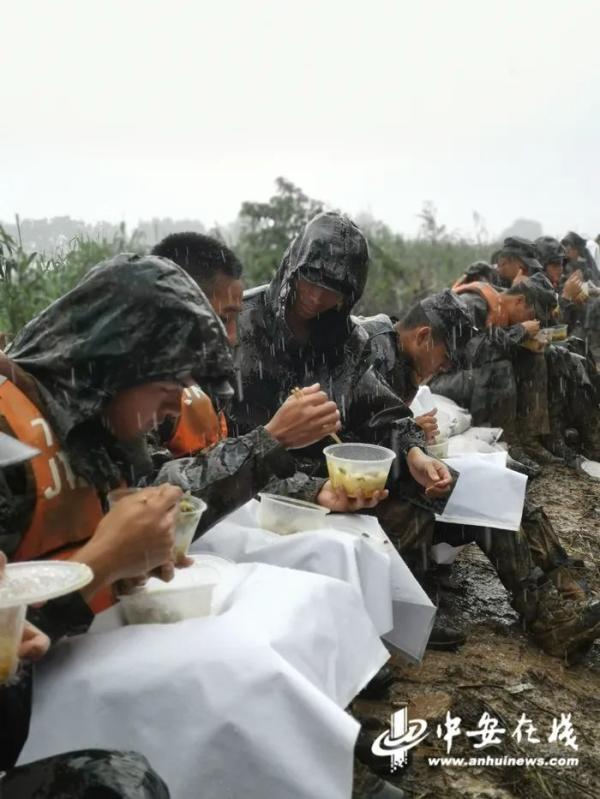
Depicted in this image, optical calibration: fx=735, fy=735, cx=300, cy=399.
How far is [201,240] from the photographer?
334cm

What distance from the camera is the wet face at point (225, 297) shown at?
321 cm

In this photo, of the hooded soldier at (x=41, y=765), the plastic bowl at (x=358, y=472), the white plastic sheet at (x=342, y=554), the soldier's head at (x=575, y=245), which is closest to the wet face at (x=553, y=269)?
the soldier's head at (x=575, y=245)

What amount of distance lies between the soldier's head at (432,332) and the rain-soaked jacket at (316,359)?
477mm

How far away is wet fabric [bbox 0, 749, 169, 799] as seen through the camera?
140cm

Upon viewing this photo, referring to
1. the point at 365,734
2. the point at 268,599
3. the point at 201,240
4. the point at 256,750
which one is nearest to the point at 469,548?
the point at 365,734

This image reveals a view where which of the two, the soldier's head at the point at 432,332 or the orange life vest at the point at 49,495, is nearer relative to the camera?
the orange life vest at the point at 49,495

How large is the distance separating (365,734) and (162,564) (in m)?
1.35

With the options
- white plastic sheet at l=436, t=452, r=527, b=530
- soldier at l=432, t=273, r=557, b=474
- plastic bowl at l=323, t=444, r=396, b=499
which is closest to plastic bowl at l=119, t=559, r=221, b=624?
plastic bowl at l=323, t=444, r=396, b=499

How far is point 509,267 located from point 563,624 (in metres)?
5.74

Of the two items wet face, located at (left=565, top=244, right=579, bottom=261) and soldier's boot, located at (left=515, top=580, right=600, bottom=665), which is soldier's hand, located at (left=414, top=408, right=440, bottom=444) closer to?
soldier's boot, located at (left=515, top=580, right=600, bottom=665)

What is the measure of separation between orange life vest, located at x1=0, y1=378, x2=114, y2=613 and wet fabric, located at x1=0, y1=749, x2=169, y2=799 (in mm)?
393

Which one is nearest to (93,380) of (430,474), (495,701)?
(430,474)

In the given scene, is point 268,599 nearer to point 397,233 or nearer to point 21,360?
point 21,360

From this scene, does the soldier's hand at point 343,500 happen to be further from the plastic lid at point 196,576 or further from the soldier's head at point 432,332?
the soldier's head at point 432,332
